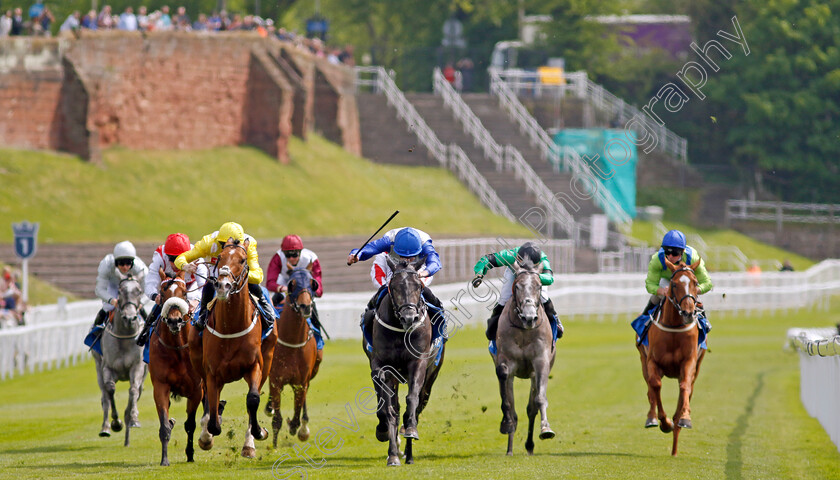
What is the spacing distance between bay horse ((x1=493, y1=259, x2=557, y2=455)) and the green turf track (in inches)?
18.0

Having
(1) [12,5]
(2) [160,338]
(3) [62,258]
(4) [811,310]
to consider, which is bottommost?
(4) [811,310]

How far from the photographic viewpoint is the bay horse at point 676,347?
13.5m

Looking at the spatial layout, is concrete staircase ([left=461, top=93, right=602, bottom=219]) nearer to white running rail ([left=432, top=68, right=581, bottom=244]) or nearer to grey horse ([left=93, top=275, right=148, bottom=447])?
white running rail ([left=432, top=68, right=581, bottom=244])

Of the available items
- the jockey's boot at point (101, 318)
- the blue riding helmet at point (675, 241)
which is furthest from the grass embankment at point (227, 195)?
the blue riding helmet at point (675, 241)

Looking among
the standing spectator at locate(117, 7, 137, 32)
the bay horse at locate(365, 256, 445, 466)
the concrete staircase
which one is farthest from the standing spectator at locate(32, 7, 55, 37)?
the bay horse at locate(365, 256, 445, 466)

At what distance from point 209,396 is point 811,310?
31.2 metres

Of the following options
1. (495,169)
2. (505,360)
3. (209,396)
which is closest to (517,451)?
(505,360)

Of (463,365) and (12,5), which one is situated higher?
(12,5)

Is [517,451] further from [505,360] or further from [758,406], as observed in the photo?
[758,406]

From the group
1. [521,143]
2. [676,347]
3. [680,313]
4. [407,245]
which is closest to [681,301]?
[680,313]

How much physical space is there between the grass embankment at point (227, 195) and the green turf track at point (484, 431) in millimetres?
9837

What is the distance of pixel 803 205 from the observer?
179 ft

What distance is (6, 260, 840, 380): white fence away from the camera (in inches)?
911

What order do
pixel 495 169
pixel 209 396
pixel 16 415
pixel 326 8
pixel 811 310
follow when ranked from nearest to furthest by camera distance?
pixel 209 396 → pixel 16 415 → pixel 811 310 → pixel 495 169 → pixel 326 8
